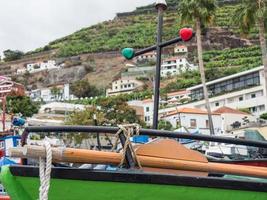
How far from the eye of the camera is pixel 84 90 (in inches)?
4082

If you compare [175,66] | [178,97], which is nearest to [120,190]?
[178,97]

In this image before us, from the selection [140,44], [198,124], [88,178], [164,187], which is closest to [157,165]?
[164,187]

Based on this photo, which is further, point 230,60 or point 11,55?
point 11,55

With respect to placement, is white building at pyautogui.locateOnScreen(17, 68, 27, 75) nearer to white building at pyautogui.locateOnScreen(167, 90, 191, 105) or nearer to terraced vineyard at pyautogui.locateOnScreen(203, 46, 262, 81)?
terraced vineyard at pyautogui.locateOnScreen(203, 46, 262, 81)

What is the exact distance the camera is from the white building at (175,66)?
107963 millimetres

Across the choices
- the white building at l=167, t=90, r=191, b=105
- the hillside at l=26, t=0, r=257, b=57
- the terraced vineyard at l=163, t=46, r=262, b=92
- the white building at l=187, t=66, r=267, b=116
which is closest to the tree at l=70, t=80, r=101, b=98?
the hillside at l=26, t=0, r=257, b=57

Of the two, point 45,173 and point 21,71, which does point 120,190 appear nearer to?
point 45,173

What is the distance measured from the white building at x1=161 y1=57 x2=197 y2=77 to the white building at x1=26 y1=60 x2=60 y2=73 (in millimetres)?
29070

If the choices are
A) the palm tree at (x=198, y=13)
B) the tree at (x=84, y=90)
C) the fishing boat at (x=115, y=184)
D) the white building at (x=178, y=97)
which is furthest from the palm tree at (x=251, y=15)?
the tree at (x=84, y=90)

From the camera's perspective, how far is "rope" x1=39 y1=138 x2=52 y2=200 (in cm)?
261

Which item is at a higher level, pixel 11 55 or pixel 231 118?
pixel 11 55

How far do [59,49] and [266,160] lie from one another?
139 meters

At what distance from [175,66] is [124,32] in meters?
33.4

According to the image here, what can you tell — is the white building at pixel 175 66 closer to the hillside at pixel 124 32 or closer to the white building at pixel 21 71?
the hillside at pixel 124 32
